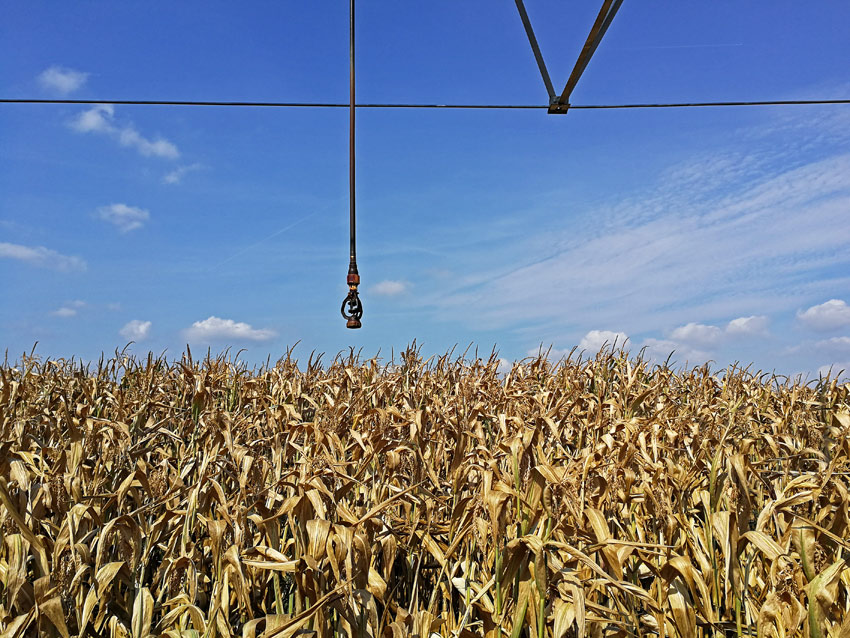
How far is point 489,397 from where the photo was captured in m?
4.61

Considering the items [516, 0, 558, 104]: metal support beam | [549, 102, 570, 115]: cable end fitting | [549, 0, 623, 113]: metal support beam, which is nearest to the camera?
[549, 0, 623, 113]: metal support beam

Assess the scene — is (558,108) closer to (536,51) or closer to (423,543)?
(536,51)

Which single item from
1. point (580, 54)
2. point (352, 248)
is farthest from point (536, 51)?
point (352, 248)

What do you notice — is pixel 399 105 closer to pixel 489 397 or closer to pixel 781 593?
pixel 489 397

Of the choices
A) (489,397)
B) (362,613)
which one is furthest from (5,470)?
(489,397)

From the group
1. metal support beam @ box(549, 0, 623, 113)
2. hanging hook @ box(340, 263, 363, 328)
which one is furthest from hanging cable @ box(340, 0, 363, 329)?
metal support beam @ box(549, 0, 623, 113)

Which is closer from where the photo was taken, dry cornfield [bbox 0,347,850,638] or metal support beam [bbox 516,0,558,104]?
dry cornfield [bbox 0,347,850,638]

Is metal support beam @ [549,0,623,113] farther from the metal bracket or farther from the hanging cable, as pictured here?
the hanging cable

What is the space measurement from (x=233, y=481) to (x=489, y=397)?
7.43 feet

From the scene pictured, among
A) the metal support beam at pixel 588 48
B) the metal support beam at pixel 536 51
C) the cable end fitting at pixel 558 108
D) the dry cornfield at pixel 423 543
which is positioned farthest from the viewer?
the cable end fitting at pixel 558 108

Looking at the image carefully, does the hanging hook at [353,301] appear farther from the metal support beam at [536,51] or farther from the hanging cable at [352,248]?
the metal support beam at [536,51]

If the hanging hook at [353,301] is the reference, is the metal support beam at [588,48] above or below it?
above

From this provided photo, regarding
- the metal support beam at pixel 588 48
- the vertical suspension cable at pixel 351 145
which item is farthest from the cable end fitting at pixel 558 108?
the vertical suspension cable at pixel 351 145

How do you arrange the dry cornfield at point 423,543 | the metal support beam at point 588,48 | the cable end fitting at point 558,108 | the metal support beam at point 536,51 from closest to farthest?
the dry cornfield at point 423,543 < the metal support beam at point 588,48 < the metal support beam at point 536,51 < the cable end fitting at point 558,108
